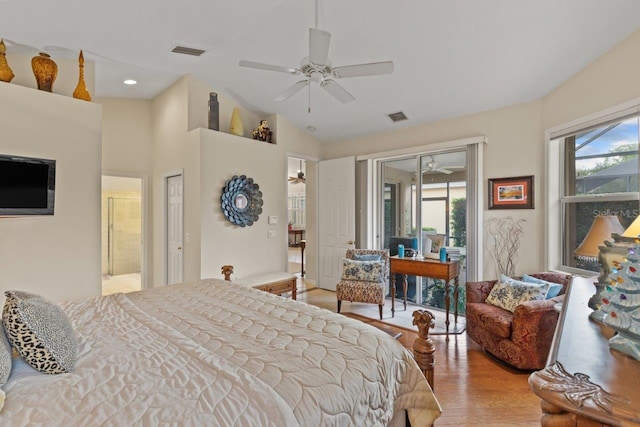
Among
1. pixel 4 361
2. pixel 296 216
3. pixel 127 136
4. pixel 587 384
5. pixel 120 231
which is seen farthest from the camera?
pixel 296 216

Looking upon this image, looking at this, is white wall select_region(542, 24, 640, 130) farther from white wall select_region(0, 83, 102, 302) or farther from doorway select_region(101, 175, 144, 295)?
doorway select_region(101, 175, 144, 295)

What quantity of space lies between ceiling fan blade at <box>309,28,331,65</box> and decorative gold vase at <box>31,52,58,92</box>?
2678 millimetres

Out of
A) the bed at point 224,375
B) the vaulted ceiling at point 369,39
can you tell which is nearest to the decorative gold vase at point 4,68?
the vaulted ceiling at point 369,39

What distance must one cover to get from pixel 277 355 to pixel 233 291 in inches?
45.0

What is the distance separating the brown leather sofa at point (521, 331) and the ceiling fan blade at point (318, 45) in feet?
8.42

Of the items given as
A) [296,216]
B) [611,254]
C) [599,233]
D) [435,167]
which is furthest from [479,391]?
[296,216]

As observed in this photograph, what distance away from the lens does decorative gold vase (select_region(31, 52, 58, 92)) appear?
122 inches

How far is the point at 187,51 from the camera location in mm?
3553

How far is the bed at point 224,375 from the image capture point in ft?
3.23

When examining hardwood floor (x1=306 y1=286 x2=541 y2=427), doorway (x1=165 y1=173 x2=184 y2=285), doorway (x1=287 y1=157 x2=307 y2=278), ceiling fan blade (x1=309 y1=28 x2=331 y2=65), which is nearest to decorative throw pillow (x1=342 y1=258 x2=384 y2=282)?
hardwood floor (x1=306 y1=286 x2=541 y2=427)

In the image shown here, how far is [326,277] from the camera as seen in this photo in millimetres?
5613

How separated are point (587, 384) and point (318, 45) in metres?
2.21

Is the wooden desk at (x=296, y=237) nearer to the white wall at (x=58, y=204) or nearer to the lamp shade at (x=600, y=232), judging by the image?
the white wall at (x=58, y=204)

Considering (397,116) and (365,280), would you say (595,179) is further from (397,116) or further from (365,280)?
(365,280)
